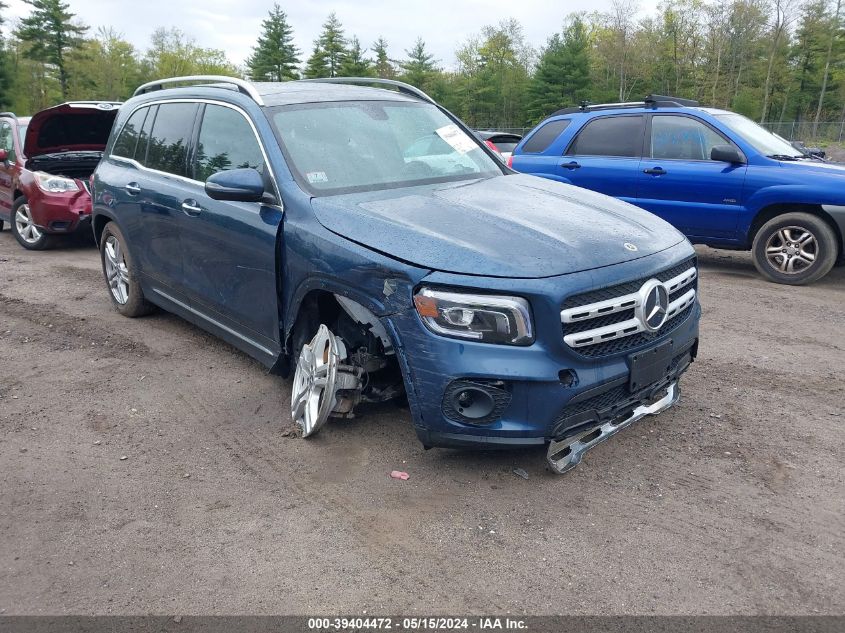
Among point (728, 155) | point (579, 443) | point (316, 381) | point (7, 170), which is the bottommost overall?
point (579, 443)

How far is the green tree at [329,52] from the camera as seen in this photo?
7169cm

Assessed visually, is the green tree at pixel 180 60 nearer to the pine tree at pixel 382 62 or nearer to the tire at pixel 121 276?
the pine tree at pixel 382 62

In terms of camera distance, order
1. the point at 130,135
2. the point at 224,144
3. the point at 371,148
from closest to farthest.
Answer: the point at 371,148 → the point at 224,144 → the point at 130,135

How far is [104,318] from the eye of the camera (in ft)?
20.8

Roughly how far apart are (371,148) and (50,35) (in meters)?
75.9

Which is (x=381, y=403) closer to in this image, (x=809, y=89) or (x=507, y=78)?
(x=809, y=89)

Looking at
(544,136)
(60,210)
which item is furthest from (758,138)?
(60,210)

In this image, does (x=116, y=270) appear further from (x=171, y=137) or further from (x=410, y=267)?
(x=410, y=267)

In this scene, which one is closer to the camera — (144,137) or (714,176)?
(144,137)

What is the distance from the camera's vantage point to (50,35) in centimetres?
6675

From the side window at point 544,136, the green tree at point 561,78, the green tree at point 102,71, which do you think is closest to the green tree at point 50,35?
the green tree at point 102,71

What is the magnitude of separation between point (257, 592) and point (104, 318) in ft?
14.4

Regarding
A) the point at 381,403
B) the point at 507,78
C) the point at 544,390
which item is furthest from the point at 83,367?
the point at 507,78

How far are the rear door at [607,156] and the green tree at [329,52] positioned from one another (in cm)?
6738
